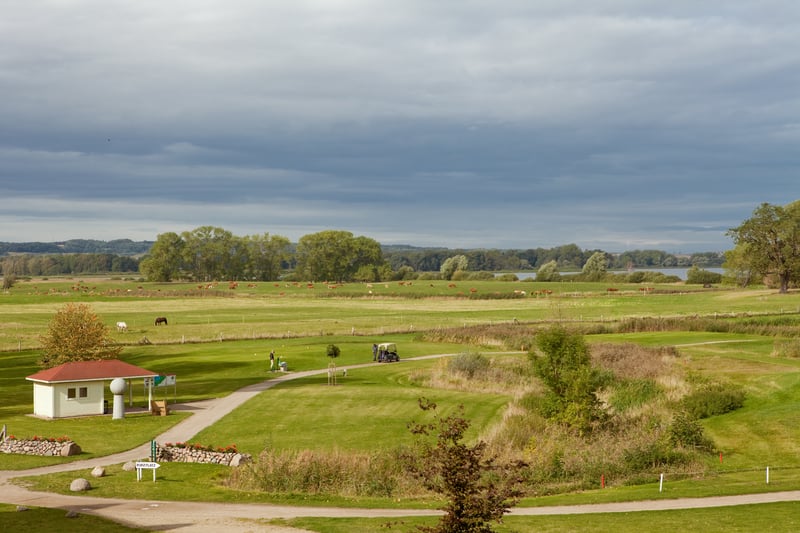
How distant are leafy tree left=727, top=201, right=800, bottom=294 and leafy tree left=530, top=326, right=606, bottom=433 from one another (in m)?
93.2

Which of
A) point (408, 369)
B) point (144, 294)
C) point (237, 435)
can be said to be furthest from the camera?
point (144, 294)

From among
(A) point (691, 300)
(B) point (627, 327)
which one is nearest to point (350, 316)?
(B) point (627, 327)

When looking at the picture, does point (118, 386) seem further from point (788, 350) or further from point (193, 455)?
point (788, 350)

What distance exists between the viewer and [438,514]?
92.2 ft

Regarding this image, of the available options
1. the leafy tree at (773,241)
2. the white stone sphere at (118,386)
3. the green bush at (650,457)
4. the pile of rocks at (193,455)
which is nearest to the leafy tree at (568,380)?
the green bush at (650,457)

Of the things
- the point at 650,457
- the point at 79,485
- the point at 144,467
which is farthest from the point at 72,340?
the point at 650,457

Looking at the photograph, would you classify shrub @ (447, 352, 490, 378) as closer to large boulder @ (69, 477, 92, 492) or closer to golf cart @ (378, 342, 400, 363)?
golf cart @ (378, 342, 400, 363)

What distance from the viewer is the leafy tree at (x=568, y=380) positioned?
44.7m

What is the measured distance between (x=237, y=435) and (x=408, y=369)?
23805mm

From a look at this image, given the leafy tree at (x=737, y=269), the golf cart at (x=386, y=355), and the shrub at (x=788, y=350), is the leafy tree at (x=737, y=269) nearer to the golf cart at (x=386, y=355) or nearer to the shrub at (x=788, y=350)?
the shrub at (x=788, y=350)

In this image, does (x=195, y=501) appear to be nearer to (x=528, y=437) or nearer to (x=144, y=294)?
(x=528, y=437)

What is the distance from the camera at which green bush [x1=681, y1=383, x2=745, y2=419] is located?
155ft

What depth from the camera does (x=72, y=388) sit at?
51.9 metres

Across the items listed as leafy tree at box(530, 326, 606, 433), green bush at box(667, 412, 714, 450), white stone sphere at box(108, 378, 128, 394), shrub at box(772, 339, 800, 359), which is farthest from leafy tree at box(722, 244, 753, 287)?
white stone sphere at box(108, 378, 128, 394)
